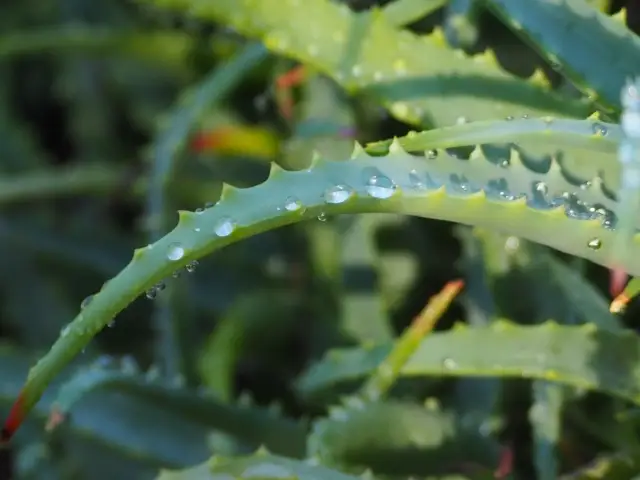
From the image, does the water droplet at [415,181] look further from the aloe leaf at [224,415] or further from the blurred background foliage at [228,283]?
the aloe leaf at [224,415]

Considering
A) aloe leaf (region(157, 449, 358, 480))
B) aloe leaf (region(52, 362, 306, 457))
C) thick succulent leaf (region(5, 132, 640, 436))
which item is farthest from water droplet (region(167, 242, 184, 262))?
aloe leaf (region(52, 362, 306, 457))

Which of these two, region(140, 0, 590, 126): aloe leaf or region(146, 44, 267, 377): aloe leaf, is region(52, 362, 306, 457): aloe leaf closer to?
region(146, 44, 267, 377): aloe leaf

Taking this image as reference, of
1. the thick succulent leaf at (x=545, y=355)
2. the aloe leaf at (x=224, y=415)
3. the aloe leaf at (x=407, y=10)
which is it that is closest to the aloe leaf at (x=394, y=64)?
the aloe leaf at (x=407, y=10)

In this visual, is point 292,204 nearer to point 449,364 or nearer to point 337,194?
point 337,194

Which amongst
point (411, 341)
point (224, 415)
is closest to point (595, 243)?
point (411, 341)

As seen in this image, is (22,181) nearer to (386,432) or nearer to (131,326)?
(131,326)

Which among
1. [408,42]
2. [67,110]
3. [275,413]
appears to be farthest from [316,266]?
[67,110]
